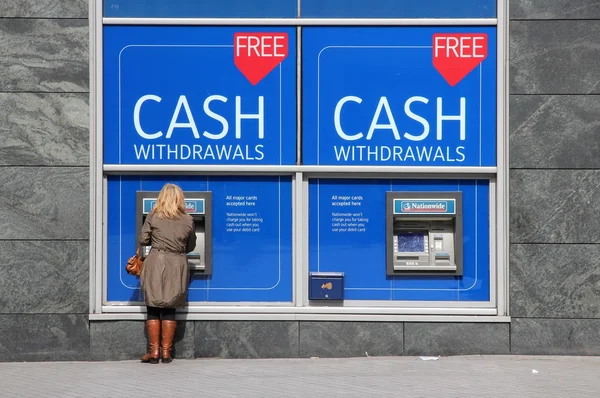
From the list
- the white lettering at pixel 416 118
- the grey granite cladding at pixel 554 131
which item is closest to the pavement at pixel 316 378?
the grey granite cladding at pixel 554 131

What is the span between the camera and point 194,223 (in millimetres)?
10406

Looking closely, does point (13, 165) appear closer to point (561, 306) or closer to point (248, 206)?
point (248, 206)

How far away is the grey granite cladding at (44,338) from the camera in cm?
1031

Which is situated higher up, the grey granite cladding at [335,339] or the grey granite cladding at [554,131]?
the grey granite cladding at [554,131]

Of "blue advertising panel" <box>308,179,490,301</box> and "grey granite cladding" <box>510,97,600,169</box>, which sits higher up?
"grey granite cladding" <box>510,97,600,169</box>

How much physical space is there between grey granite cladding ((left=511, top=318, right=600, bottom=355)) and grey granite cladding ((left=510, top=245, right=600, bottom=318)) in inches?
2.6

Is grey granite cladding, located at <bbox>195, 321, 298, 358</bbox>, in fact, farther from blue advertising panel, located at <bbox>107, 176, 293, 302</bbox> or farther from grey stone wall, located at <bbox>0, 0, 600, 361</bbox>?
blue advertising panel, located at <bbox>107, 176, 293, 302</bbox>

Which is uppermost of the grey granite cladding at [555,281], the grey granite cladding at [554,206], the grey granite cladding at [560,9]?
the grey granite cladding at [560,9]

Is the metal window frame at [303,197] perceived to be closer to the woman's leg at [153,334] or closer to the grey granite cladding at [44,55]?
the grey granite cladding at [44,55]

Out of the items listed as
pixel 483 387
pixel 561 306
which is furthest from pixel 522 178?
pixel 483 387

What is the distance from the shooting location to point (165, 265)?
9930 mm

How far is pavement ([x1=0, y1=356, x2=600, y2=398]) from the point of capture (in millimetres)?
8672

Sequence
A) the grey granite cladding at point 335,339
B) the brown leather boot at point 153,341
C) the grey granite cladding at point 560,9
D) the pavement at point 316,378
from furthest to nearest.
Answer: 1. the grey granite cladding at point 335,339
2. the grey granite cladding at point 560,9
3. the brown leather boot at point 153,341
4. the pavement at point 316,378

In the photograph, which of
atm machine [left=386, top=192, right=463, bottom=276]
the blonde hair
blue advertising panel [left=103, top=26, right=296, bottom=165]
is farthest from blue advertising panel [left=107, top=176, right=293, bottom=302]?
atm machine [left=386, top=192, right=463, bottom=276]
